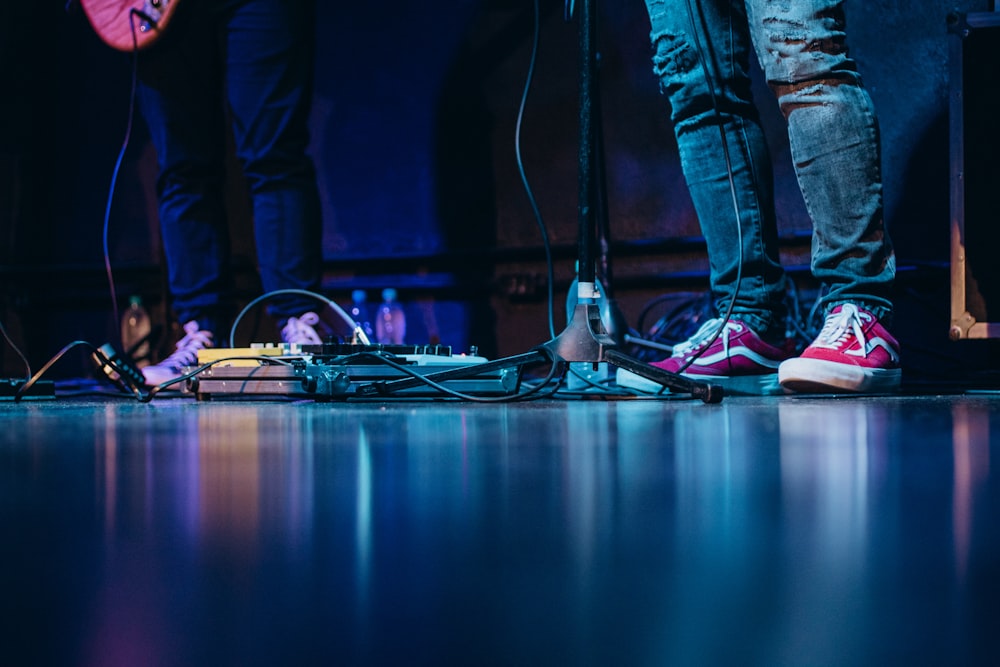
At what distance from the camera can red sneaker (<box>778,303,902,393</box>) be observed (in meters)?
1.37

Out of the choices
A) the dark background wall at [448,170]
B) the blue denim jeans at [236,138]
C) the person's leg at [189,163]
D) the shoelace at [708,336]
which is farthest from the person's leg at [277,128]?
the shoelace at [708,336]

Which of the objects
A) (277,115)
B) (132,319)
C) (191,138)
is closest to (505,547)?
(277,115)

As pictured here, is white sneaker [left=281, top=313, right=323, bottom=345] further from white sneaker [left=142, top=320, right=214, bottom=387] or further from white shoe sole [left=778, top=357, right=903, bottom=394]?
white shoe sole [left=778, top=357, right=903, bottom=394]

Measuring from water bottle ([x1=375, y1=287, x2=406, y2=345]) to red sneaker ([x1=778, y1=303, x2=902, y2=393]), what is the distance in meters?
1.72

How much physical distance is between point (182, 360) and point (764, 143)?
4.42 ft

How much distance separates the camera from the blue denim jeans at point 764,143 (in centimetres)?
143

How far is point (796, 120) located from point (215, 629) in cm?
141

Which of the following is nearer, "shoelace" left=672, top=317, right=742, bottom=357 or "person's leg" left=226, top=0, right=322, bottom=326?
"shoelace" left=672, top=317, right=742, bottom=357

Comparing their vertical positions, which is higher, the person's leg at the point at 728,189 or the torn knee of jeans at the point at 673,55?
the torn knee of jeans at the point at 673,55

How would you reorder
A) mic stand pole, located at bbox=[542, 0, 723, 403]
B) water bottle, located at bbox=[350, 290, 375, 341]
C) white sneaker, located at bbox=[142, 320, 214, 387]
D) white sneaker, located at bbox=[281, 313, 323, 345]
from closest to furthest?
mic stand pole, located at bbox=[542, 0, 723, 403], white sneaker, located at bbox=[142, 320, 214, 387], white sneaker, located at bbox=[281, 313, 323, 345], water bottle, located at bbox=[350, 290, 375, 341]

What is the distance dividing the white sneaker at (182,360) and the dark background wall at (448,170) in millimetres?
722

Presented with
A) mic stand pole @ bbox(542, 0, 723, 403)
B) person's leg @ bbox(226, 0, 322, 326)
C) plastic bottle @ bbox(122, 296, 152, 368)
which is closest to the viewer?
mic stand pole @ bbox(542, 0, 723, 403)

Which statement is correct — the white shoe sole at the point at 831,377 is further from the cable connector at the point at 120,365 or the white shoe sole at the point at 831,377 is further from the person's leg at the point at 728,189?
the cable connector at the point at 120,365

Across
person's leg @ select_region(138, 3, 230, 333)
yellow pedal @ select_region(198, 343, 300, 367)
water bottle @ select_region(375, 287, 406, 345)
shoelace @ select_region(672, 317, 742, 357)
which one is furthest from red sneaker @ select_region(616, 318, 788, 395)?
water bottle @ select_region(375, 287, 406, 345)
